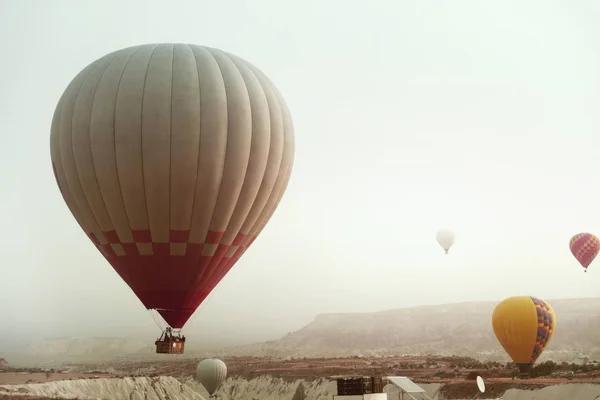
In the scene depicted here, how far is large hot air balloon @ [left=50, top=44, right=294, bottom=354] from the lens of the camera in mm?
35500

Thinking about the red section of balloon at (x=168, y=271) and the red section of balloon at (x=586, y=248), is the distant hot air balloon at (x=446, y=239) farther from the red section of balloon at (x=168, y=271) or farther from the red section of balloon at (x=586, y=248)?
the red section of balloon at (x=168, y=271)

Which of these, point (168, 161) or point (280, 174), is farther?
point (280, 174)

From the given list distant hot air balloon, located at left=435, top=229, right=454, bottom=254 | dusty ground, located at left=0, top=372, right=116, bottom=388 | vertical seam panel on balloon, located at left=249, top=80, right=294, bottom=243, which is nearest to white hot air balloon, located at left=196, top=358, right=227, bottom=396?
dusty ground, located at left=0, top=372, right=116, bottom=388

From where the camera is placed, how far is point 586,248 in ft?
253

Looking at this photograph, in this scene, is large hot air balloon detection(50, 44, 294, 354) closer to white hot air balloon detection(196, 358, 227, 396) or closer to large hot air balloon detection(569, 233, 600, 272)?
large hot air balloon detection(569, 233, 600, 272)

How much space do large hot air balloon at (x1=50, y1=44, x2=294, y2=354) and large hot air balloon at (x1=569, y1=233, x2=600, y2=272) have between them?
50.5 m

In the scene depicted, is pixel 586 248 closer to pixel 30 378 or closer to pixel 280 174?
pixel 280 174

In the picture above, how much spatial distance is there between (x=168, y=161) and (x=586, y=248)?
5645cm

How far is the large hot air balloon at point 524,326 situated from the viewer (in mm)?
63438

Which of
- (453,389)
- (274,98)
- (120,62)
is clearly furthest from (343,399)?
(453,389)

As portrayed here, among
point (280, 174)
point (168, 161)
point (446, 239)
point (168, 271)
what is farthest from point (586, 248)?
point (168, 161)

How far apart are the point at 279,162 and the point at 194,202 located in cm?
537

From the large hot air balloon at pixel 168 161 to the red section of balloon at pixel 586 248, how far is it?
166 feet

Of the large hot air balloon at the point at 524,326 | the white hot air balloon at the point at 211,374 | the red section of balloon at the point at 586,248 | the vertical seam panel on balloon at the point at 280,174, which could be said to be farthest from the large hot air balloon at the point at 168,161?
the white hot air balloon at the point at 211,374
